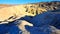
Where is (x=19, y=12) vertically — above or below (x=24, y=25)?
below

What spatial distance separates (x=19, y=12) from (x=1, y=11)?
75.8 inches

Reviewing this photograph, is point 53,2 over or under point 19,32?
under

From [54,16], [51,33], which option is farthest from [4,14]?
[51,33]

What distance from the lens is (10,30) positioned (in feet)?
18.7

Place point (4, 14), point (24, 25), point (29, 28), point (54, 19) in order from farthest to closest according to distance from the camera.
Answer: point (4, 14), point (54, 19), point (24, 25), point (29, 28)

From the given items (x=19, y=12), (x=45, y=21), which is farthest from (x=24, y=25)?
(x=19, y=12)

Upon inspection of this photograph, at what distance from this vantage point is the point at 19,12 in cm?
2180

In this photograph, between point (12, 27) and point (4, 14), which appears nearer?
point (12, 27)

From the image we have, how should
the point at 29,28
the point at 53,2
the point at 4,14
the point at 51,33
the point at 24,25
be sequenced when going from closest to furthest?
the point at 51,33, the point at 29,28, the point at 24,25, the point at 4,14, the point at 53,2

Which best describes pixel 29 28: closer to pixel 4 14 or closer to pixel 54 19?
pixel 54 19

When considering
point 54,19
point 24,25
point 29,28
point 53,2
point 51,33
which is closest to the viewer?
point 51,33

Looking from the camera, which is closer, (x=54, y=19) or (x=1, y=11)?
(x=54, y=19)

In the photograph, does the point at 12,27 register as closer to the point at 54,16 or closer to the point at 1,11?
the point at 54,16

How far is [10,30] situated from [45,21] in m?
1.07
